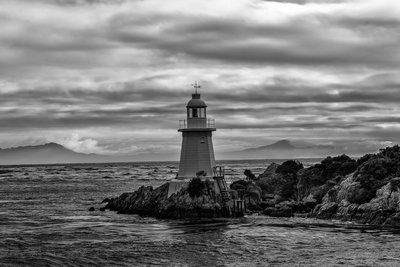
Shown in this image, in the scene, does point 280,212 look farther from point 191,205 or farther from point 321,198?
point 191,205

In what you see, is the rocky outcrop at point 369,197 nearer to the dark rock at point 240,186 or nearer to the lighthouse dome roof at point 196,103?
the dark rock at point 240,186

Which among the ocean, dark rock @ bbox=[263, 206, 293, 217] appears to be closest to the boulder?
the ocean

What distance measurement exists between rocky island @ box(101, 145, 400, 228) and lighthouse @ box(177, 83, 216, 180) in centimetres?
164

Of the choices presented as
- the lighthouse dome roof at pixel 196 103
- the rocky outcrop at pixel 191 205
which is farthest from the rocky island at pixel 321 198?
the lighthouse dome roof at pixel 196 103

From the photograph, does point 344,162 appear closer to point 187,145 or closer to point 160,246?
point 187,145

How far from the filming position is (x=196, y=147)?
51594 millimetres

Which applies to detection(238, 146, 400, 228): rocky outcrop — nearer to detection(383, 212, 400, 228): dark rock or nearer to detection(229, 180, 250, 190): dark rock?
detection(383, 212, 400, 228): dark rock

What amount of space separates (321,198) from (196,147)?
13.0 m

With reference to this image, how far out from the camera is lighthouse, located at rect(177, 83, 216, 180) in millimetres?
51562

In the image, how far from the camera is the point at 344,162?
64062mm

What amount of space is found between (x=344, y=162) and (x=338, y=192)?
12.9 m

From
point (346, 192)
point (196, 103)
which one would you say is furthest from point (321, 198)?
point (196, 103)

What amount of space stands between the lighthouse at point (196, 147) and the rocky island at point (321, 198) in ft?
5.39

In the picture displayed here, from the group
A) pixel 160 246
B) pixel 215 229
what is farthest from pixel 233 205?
pixel 160 246
